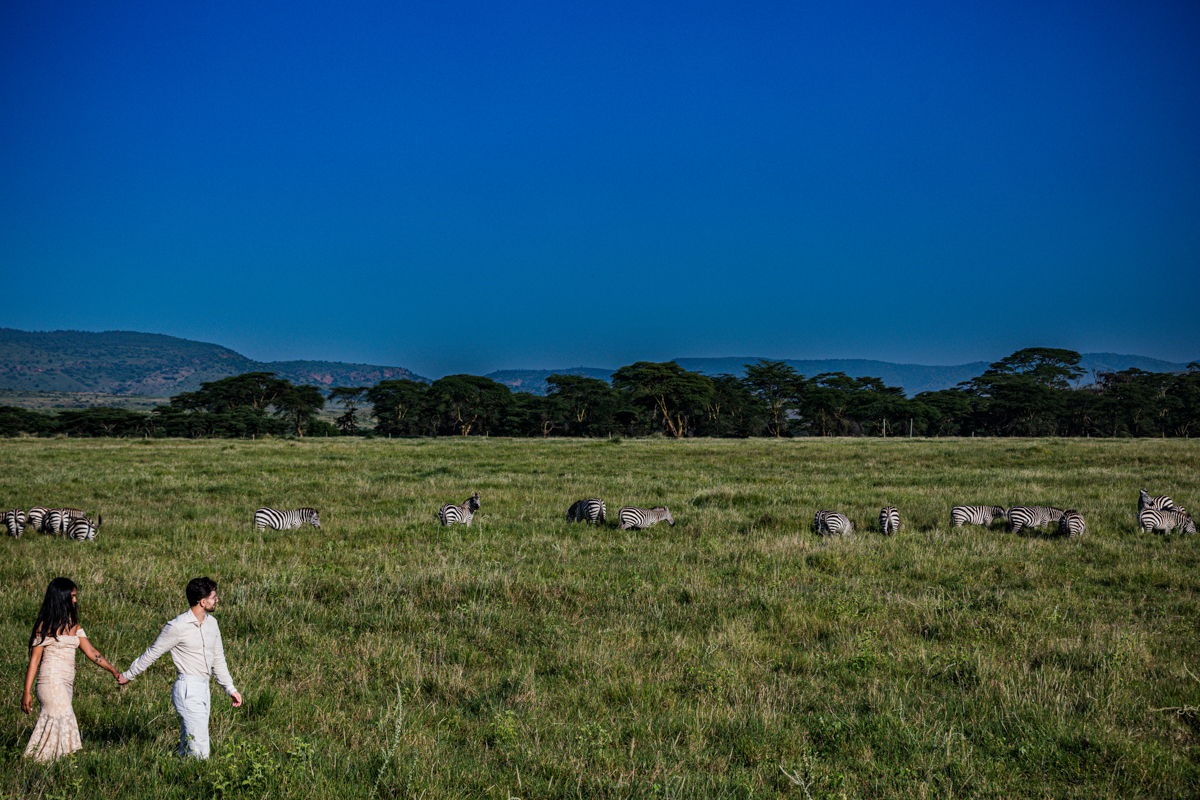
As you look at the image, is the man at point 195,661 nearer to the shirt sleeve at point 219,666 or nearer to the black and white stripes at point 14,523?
the shirt sleeve at point 219,666

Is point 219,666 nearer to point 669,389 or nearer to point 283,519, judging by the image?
point 283,519

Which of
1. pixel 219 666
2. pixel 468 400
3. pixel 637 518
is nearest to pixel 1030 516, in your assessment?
pixel 637 518

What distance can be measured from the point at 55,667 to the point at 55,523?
36.6 feet

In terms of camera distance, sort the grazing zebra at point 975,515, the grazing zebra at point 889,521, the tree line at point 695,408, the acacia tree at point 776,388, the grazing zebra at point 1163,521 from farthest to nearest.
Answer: the acacia tree at point 776,388, the tree line at point 695,408, the grazing zebra at point 975,515, the grazing zebra at point 889,521, the grazing zebra at point 1163,521

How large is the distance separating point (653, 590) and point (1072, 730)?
15.7 ft

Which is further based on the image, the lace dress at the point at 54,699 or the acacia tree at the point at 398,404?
the acacia tree at the point at 398,404

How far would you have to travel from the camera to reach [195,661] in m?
4.08

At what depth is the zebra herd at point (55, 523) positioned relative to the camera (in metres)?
12.0

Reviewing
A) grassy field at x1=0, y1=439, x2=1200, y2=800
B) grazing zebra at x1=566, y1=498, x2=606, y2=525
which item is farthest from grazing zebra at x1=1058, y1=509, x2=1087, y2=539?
grazing zebra at x1=566, y1=498, x2=606, y2=525

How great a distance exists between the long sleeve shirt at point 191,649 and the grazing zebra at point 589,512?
406 inches

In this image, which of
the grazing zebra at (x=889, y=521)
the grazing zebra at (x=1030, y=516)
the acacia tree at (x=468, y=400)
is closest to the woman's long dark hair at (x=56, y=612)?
the grazing zebra at (x=889, y=521)

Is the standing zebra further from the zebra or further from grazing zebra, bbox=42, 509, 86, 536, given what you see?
the zebra

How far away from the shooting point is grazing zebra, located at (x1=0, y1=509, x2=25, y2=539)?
12320mm

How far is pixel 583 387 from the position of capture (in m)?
79.2
